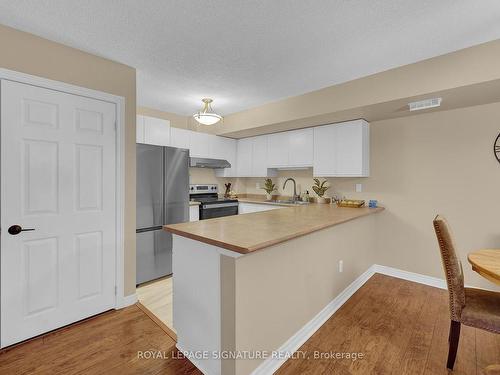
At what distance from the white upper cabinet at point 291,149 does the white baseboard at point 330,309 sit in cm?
179

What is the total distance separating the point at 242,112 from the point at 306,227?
2823mm

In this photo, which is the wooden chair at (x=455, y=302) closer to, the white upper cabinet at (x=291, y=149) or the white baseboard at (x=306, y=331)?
the white baseboard at (x=306, y=331)

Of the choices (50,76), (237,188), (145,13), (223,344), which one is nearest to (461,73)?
(145,13)

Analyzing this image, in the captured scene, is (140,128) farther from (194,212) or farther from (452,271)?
(452,271)

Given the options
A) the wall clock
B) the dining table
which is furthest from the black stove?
the wall clock

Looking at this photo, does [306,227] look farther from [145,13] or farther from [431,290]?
Result: [431,290]

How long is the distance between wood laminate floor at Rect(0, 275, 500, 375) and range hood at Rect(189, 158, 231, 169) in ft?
7.90

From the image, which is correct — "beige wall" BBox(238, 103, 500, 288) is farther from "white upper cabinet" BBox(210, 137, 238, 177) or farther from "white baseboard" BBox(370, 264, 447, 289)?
"white upper cabinet" BBox(210, 137, 238, 177)

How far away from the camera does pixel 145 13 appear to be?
176 cm

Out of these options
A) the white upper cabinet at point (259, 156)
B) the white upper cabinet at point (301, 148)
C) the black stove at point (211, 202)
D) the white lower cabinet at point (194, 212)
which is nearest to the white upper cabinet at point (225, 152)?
the black stove at point (211, 202)

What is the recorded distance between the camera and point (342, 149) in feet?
11.5

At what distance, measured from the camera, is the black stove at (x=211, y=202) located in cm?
405

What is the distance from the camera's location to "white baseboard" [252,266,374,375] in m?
1.66

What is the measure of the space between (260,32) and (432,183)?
107 inches
